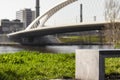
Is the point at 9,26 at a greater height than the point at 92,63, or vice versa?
the point at 9,26

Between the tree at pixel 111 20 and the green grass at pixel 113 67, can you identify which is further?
the tree at pixel 111 20

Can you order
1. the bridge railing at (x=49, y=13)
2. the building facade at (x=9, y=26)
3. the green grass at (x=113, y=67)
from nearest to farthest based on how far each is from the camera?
the green grass at (x=113, y=67)
the bridge railing at (x=49, y=13)
the building facade at (x=9, y=26)

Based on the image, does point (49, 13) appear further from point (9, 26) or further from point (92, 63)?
point (9, 26)

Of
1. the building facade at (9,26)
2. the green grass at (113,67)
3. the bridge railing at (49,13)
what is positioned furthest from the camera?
the building facade at (9,26)

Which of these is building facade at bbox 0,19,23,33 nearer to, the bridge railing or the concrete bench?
the bridge railing

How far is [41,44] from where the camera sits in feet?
260

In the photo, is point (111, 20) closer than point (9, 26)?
Yes

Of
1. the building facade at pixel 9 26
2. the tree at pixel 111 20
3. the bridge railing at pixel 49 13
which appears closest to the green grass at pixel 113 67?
the tree at pixel 111 20

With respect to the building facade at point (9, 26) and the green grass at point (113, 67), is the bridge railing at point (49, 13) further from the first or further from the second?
the building facade at point (9, 26)

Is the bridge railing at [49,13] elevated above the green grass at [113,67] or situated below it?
above

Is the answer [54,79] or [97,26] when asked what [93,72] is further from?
[97,26]

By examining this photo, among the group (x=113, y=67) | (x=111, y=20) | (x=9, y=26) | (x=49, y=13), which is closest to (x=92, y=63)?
(x=113, y=67)

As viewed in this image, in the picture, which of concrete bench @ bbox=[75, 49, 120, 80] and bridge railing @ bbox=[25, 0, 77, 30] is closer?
concrete bench @ bbox=[75, 49, 120, 80]

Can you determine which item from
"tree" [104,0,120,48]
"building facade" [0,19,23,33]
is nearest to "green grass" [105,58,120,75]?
"tree" [104,0,120,48]
